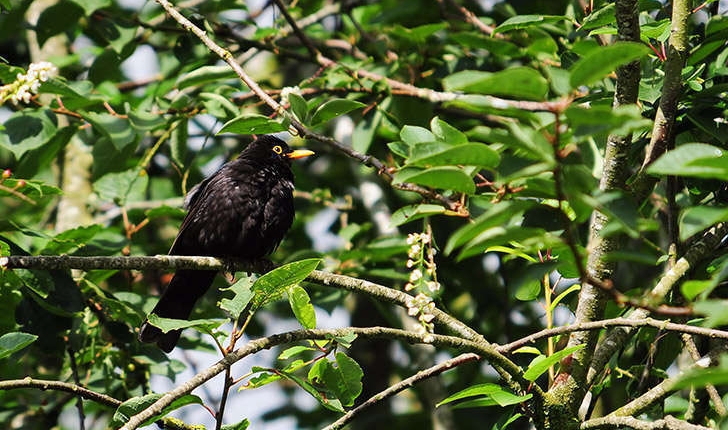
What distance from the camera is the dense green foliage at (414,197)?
2066mm

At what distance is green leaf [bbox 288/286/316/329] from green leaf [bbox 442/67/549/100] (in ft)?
3.98

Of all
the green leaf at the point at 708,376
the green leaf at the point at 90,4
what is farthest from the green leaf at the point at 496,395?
the green leaf at the point at 90,4

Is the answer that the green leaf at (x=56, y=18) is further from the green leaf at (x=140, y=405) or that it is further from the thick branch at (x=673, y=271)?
the thick branch at (x=673, y=271)

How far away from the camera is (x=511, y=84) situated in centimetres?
189

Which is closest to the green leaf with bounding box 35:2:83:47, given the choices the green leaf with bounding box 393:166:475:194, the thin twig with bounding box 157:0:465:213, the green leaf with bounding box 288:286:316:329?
the thin twig with bounding box 157:0:465:213

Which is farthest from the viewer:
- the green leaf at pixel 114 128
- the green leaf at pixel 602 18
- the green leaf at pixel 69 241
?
the green leaf at pixel 114 128

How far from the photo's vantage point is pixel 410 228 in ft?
18.1

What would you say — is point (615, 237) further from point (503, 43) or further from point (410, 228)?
point (410, 228)

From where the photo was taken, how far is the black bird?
16.5ft

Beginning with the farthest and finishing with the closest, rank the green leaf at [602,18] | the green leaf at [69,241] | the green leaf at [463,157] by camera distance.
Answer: the green leaf at [69,241], the green leaf at [602,18], the green leaf at [463,157]

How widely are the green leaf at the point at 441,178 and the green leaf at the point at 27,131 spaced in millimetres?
2749

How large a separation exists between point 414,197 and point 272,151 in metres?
1.00

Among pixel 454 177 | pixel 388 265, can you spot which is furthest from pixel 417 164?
pixel 388 265

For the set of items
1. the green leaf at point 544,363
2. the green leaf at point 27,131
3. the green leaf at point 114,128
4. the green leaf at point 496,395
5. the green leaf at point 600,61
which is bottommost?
the green leaf at point 496,395
